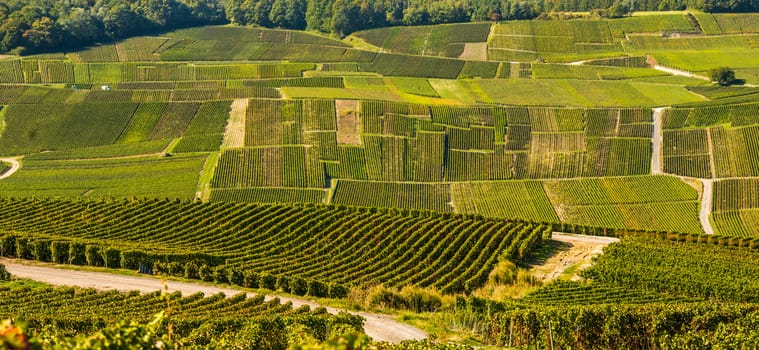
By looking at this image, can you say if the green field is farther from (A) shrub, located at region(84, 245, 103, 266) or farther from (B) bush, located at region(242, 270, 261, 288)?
(B) bush, located at region(242, 270, 261, 288)

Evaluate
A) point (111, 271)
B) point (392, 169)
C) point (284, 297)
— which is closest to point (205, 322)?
point (284, 297)

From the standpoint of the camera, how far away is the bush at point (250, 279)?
65.8m

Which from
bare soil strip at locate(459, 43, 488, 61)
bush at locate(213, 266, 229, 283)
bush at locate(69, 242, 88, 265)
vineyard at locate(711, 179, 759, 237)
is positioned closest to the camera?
bush at locate(213, 266, 229, 283)

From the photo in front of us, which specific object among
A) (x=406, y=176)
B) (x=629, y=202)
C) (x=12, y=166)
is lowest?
(x=12, y=166)

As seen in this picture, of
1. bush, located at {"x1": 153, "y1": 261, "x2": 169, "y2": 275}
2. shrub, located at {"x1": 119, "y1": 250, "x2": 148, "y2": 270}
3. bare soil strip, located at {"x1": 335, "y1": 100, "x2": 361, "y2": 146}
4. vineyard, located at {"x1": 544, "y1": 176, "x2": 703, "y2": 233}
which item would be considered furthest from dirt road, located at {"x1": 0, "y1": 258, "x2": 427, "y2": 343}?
bare soil strip, located at {"x1": 335, "y1": 100, "x2": 361, "y2": 146}

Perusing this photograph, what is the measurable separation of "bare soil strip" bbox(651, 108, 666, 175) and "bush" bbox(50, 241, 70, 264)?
7561cm

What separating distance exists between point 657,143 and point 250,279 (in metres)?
73.4

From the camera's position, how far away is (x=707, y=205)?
4028 inches

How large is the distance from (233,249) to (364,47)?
11396 cm

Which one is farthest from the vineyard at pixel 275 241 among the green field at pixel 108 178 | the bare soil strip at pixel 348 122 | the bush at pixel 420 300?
the bare soil strip at pixel 348 122

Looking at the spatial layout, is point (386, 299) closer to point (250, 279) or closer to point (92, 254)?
point (250, 279)

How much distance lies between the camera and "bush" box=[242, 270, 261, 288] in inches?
2591

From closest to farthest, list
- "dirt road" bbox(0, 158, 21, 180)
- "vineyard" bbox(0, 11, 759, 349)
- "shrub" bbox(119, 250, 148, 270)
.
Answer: "vineyard" bbox(0, 11, 759, 349) → "shrub" bbox(119, 250, 148, 270) → "dirt road" bbox(0, 158, 21, 180)

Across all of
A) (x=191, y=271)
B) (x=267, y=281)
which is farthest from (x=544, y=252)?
(x=191, y=271)
